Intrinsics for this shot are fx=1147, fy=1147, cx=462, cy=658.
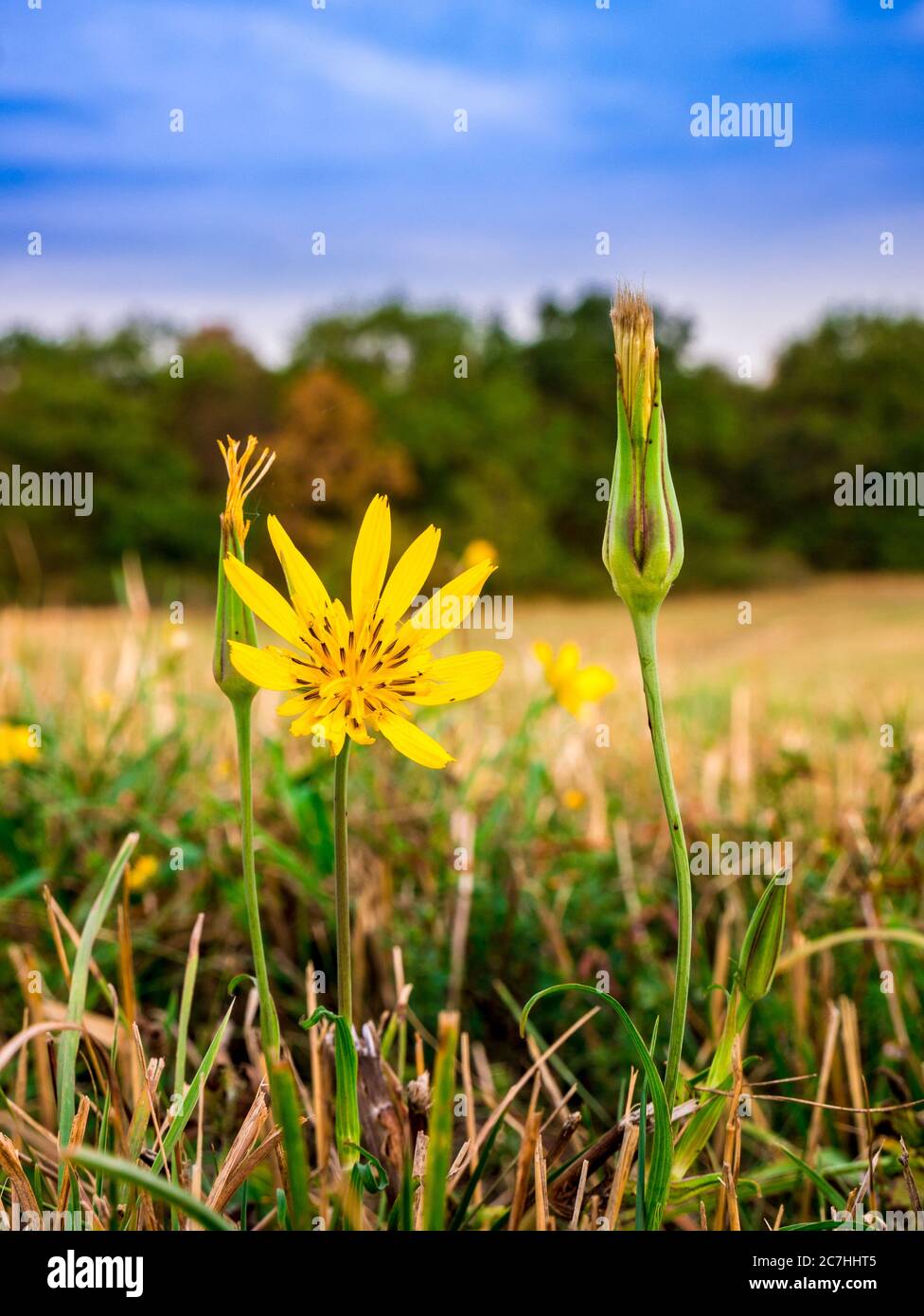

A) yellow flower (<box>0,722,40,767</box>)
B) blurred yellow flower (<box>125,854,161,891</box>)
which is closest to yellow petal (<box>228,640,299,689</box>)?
blurred yellow flower (<box>125,854,161,891</box>)

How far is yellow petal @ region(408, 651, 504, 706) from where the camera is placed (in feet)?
1.74

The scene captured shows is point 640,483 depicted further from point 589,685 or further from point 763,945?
point 589,685

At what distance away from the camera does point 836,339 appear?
1094 centimetres

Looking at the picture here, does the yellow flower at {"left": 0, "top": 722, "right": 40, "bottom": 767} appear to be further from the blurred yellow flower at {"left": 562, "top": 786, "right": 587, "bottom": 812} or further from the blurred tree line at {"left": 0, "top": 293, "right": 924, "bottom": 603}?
the blurred tree line at {"left": 0, "top": 293, "right": 924, "bottom": 603}

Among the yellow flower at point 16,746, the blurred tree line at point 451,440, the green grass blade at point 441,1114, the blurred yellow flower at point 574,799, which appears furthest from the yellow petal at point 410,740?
the blurred tree line at point 451,440

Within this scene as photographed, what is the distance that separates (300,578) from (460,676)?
0.09 metres

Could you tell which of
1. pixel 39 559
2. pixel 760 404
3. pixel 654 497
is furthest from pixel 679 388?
pixel 654 497

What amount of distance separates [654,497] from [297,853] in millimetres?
1064

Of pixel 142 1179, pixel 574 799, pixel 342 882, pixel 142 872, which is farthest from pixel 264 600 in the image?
pixel 574 799

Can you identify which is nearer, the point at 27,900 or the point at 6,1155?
the point at 6,1155

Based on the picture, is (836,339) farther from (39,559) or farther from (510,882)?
(510,882)

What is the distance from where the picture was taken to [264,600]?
524 mm

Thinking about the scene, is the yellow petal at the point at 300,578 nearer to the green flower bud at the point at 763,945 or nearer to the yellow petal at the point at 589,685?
the green flower bud at the point at 763,945

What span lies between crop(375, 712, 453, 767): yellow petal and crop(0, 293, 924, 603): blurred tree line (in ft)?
28.0
